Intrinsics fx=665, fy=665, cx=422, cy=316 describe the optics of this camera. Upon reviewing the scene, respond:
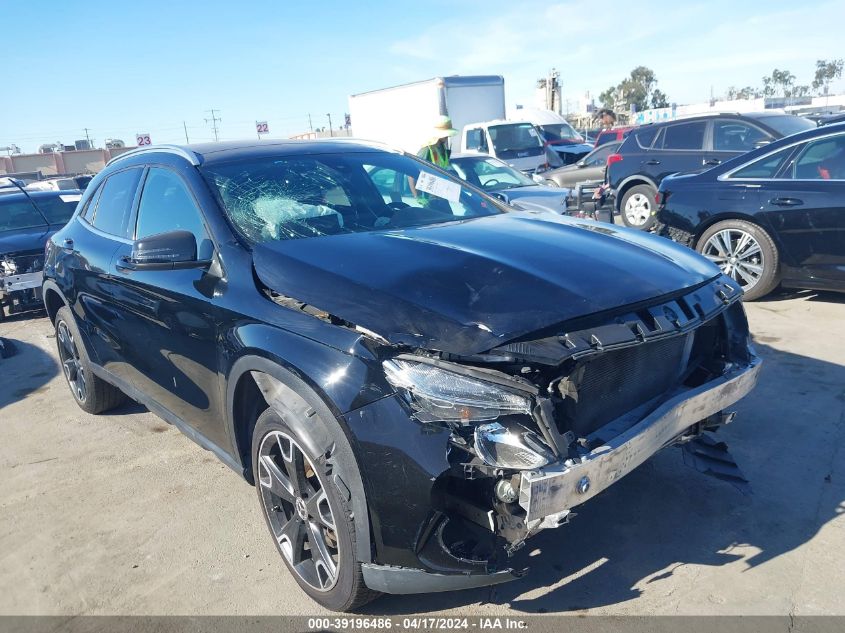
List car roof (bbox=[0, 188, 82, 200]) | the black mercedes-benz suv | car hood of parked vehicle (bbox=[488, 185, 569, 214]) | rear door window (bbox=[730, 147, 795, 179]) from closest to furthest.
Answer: the black mercedes-benz suv, rear door window (bbox=[730, 147, 795, 179]), car hood of parked vehicle (bbox=[488, 185, 569, 214]), car roof (bbox=[0, 188, 82, 200])

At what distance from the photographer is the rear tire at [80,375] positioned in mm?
4809

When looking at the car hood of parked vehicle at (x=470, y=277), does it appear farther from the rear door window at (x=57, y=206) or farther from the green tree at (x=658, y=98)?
the green tree at (x=658, y=98)

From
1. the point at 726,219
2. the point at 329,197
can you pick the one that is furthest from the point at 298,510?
the point at 726,219

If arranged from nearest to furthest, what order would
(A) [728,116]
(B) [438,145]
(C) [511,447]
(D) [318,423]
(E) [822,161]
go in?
(C) [511,447]
(D) [318,423]
(E) [822,161]
(B) [438,145]
(A) [728,116]

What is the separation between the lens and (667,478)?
138 inches

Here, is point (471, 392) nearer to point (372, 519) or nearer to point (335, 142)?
point (372, 519)

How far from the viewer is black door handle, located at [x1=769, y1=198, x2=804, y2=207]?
5.94 meters

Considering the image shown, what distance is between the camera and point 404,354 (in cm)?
228

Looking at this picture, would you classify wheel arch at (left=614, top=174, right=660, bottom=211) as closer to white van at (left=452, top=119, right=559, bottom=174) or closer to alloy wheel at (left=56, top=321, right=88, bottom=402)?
white van at (left=452, top=119, right=559, bottom=174)

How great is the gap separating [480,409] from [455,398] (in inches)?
3.5

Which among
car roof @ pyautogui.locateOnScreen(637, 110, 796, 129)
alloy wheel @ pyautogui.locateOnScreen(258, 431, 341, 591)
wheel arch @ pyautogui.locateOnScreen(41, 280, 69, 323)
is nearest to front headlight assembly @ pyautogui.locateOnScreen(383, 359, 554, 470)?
alloy wheel @ pyautogui.locateOnScreen(258, 431, 341, 591)

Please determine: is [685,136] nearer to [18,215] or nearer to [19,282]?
[19,282]

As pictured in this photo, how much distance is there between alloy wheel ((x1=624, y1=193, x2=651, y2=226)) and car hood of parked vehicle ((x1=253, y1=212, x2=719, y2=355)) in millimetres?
8032

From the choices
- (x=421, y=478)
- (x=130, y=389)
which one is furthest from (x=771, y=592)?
(x=130, y=389)
